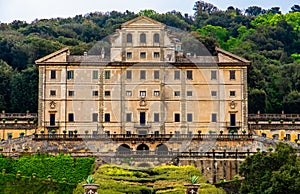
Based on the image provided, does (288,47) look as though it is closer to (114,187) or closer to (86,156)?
(86,156)

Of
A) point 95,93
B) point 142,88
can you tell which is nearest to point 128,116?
point 142,88

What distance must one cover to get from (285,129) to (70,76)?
18.2m

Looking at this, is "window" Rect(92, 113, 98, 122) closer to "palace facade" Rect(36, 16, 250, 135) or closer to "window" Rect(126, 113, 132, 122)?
"palace facade" Rect(36, 16, 250, 135)

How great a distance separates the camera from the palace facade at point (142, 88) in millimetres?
72500

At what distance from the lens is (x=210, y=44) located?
300 ft

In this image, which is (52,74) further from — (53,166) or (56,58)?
(53,166)

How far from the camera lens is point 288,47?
11294 centimetres

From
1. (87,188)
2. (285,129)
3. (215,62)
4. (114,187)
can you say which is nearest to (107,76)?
(215,62)

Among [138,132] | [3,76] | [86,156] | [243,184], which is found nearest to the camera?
[243,184]

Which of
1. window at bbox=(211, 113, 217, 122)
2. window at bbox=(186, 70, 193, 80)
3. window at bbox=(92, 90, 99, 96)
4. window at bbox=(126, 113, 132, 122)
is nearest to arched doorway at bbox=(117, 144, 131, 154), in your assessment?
window at bbox=(126, 113, 132, 122)

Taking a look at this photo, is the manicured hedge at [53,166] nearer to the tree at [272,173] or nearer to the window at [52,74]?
the window at [52,74]

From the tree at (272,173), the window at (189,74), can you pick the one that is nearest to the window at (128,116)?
the window at (189,74)

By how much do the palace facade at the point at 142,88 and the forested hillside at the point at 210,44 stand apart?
8.35 meters

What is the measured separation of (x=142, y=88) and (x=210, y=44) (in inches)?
799
